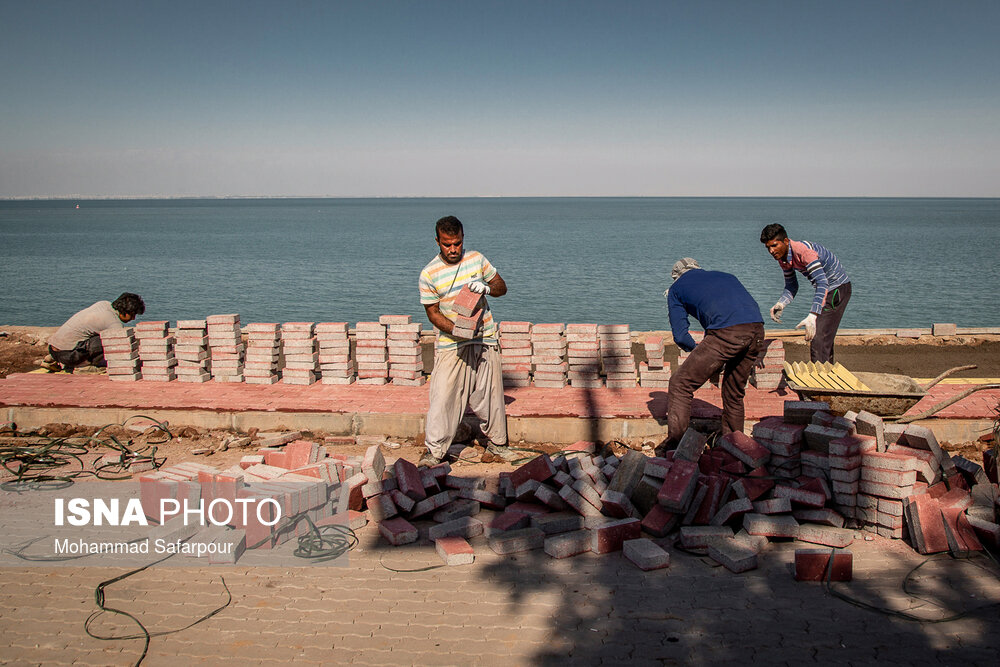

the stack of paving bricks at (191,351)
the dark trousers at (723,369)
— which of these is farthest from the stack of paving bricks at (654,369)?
the stack of paving bricks at (191,351)

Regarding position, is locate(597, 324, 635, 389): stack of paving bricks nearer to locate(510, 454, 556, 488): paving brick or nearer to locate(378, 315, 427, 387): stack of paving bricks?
locate(378, 315, 427, 387): stack of paving bricks

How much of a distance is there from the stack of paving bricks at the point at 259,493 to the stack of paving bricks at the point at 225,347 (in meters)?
2.95

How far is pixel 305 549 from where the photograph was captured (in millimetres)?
4949

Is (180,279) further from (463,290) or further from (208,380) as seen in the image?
(463,290)

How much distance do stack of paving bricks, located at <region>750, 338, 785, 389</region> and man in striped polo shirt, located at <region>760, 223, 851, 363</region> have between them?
493 mm

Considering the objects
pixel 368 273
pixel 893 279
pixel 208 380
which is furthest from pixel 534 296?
pixel 208 380

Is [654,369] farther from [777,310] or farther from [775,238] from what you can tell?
[775,238]

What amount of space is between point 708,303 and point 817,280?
7.14 feet

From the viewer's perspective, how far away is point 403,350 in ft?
27.7

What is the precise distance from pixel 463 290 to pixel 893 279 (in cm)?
3036

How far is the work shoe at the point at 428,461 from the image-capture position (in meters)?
6.48

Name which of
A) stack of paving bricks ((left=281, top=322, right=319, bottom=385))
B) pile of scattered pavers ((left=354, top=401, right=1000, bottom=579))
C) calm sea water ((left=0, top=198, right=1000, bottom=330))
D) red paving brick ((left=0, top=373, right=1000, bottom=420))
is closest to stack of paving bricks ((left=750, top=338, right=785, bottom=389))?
→ red paving brick ((left=0, top=373, right=1000, bottom=420))

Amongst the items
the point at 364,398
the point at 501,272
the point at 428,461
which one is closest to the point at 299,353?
the point at 364,398

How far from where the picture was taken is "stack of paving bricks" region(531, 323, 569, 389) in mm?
8242
